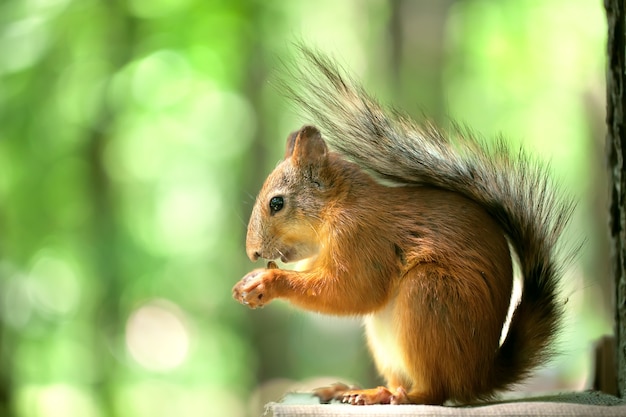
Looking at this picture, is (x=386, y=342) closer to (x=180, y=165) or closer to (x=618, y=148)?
(x=618, y=148)

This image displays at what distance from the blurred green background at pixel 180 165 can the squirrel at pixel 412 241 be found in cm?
324

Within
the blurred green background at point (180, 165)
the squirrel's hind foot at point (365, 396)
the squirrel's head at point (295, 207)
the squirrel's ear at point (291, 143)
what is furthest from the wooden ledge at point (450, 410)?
the blurred green background at point (180, 165)

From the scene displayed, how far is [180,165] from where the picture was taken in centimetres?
648

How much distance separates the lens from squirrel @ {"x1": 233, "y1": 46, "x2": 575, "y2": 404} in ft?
4.92

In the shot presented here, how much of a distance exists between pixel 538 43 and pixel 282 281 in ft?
16.2

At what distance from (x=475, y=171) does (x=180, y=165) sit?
5.14 meters

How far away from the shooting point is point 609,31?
6.29 ft

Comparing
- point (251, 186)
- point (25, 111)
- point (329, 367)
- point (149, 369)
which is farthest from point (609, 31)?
point (149, 369)

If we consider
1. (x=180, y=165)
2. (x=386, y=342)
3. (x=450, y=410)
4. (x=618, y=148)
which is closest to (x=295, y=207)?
(x=386, y=342)

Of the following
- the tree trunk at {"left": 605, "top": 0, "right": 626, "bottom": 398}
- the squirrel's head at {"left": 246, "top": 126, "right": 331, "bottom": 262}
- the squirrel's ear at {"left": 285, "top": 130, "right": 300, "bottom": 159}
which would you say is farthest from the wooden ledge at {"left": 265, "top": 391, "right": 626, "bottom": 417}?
the squirrel's ear at {"left": 285, "top": 130, "right": 300, "bottom": 159}

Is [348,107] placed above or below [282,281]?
above

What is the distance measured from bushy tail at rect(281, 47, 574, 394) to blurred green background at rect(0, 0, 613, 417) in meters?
3.25

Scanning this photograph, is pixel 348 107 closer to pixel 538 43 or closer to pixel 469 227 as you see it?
pixel 469 227

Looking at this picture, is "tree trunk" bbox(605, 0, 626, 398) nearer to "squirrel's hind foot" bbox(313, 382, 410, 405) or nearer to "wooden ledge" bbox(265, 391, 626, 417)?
"wooden ledge" bbox(265, 391, 626, 417)
